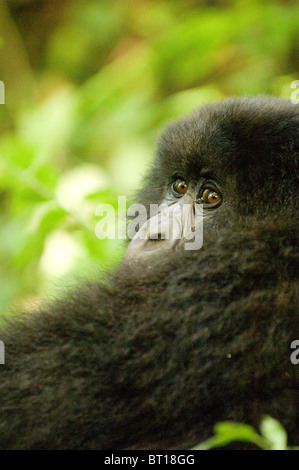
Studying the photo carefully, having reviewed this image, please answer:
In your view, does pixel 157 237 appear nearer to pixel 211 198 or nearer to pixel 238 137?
pixel 211 198

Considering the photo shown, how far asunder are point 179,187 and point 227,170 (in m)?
0.29

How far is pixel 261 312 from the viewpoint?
171cm

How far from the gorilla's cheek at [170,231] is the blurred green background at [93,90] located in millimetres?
152

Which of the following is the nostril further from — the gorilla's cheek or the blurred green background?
the blurred green background

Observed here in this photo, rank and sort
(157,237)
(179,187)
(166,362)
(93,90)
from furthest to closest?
(93,90), (179,187), (157,237), (166,362)

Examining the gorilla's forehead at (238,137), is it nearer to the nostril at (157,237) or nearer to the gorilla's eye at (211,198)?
the gorilla's eye at (211,198)

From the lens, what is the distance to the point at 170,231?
88.3 inches

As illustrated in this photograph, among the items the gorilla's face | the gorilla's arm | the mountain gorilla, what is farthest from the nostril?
the gorilla's arm

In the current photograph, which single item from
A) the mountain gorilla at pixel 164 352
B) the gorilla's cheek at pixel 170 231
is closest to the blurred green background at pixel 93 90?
the gorilla's cheek at pixel 170 231

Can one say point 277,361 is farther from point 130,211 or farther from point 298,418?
point 130,211

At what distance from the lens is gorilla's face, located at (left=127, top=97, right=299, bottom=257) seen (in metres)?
2.13

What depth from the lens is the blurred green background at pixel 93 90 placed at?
10.3 ft

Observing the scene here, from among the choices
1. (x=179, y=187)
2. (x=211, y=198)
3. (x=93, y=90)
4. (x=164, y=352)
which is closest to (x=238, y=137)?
(x=211, y=198)
